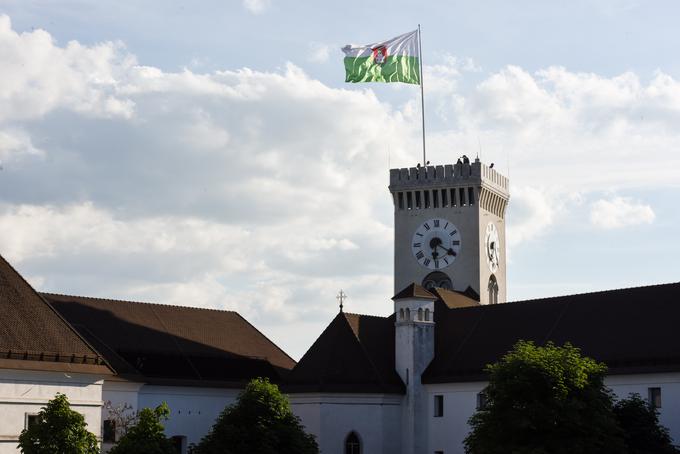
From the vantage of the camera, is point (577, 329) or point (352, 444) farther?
point (352, 444)

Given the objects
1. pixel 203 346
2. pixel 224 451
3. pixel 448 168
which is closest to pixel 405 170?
pixel 448 168

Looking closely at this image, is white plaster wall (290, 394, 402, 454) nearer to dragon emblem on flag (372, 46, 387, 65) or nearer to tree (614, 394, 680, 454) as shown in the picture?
tree (614, 394, 680, 454)

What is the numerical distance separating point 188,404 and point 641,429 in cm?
3092

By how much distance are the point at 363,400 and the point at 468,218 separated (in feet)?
93.1

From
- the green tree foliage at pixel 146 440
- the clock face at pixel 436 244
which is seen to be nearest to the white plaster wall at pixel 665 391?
the green tree foliage at pixel 146 440

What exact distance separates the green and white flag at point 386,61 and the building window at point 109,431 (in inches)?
1276

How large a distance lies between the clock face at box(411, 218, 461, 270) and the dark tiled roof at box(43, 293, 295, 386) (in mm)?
17730

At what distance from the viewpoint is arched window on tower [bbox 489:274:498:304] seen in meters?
112

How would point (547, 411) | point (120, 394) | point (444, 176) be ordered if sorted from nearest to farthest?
point (547, 411)
point (120, 394)
point (444, 176)

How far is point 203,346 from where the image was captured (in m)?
92.4

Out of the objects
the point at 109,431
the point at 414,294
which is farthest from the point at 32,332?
the point at 414,294

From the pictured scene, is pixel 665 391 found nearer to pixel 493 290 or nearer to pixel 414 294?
pixel 414 294

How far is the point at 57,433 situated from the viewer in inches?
2372

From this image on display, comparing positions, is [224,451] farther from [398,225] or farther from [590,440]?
[398,225]
